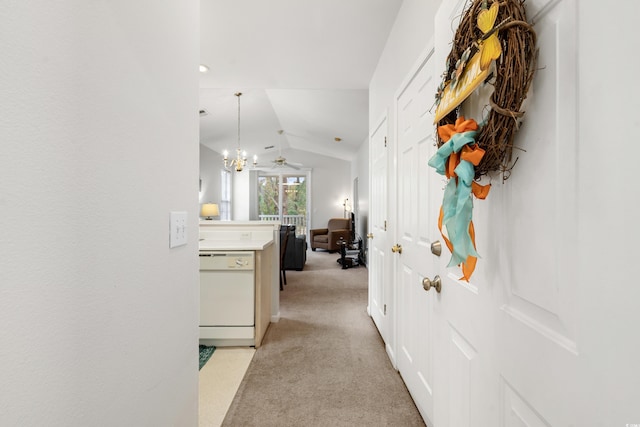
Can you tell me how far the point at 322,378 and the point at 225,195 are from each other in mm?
7909

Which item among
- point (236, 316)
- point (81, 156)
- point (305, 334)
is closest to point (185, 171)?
point (81, 156)

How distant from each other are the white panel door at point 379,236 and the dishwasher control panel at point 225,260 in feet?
3.88

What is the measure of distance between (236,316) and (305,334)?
27.0 inches

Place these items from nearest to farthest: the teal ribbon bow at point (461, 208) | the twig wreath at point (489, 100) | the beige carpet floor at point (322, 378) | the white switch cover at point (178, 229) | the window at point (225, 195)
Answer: the twig wreath at point (489, 100), the teal ribbon bow at point (461, 208), the white switch cover at point (178, 229), the beige carpet floor at point (322, 378), the window at point (225, 195)

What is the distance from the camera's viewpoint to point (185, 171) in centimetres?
108

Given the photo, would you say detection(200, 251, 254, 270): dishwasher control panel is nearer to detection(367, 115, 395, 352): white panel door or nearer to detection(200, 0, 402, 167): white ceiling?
detection(367, 115, 395, 352): white panel door

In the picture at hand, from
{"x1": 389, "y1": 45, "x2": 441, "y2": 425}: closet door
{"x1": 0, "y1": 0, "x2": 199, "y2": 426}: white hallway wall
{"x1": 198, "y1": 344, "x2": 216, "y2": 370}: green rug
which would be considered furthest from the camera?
{"x1": 198, "y1": 344, "x2": 216, "y2": 370}: green rug

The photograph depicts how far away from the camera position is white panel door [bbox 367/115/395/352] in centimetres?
254

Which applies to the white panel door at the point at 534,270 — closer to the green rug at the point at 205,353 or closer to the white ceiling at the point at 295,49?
the white ceiling at the point at 295,49

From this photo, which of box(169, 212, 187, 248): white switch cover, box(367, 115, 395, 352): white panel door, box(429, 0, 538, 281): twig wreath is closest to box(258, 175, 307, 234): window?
box(367, 115, 395, 352): white panel door

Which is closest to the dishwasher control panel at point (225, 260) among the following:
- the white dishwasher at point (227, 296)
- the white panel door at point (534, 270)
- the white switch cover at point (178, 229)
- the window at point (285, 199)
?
the white dishwasher at point (227, 296)

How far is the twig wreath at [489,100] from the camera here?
1.91 ft

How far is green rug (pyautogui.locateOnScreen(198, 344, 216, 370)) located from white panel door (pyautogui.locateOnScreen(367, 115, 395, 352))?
1.48m

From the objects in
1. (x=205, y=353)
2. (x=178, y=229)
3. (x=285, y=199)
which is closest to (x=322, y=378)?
(x=205, y=353)
